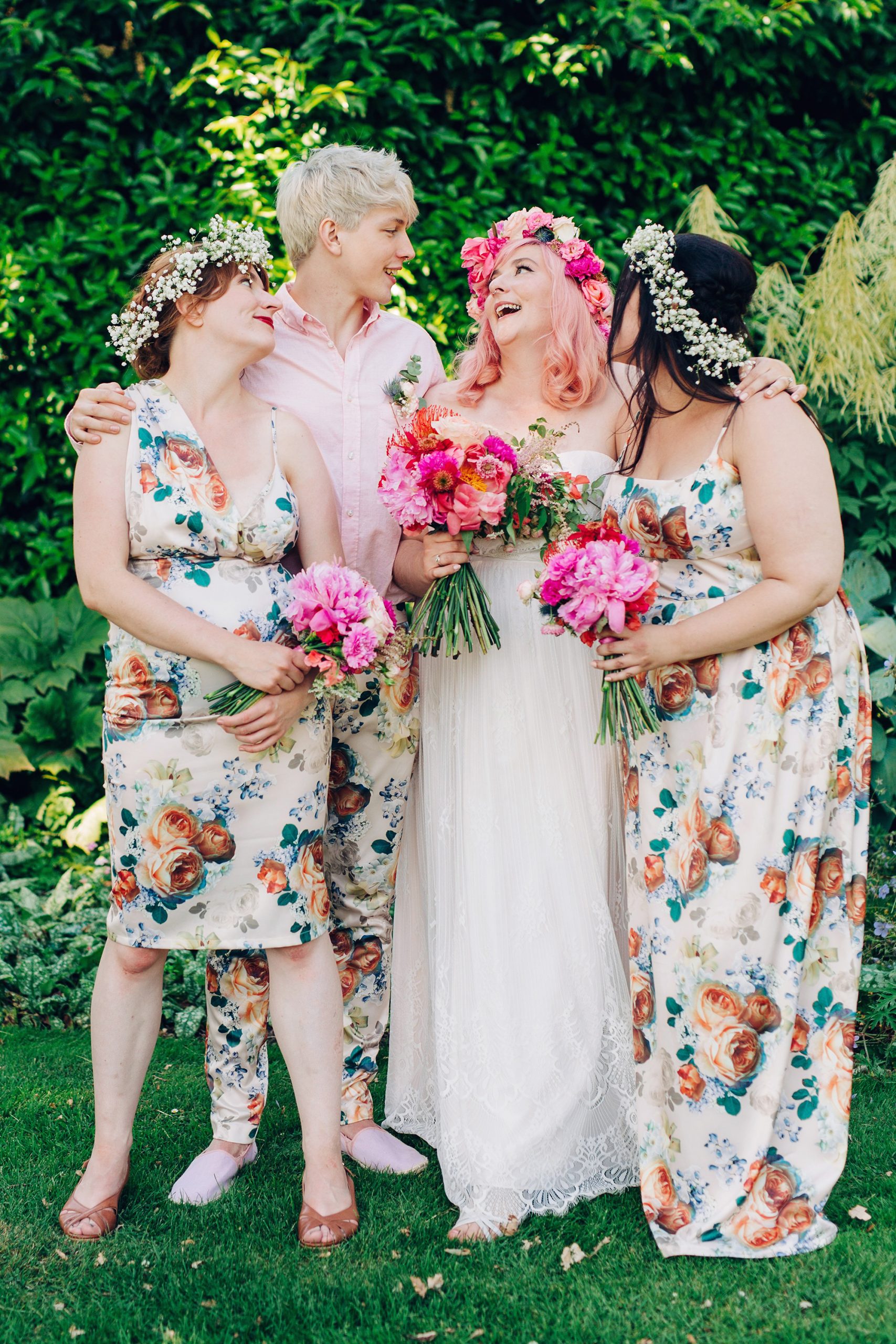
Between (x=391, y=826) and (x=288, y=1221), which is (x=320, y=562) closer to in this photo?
(x=391, y=826)

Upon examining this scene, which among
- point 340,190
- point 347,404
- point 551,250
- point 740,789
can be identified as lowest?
point 740,789

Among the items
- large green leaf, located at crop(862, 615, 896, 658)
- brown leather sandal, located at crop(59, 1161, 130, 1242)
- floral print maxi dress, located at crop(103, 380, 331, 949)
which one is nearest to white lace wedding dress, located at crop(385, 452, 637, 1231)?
floral print maxi dress, located at crop(103, 380, 331, 949)

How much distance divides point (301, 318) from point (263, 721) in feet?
3.94

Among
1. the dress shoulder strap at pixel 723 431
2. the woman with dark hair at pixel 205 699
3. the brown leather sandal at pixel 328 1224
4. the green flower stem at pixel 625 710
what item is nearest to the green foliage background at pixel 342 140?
the woman with dark hair at pixel 205 699

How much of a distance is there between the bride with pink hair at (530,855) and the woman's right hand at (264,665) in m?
0.47

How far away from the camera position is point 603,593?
2604 mm

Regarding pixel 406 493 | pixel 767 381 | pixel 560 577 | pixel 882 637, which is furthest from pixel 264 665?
pixel 882 637

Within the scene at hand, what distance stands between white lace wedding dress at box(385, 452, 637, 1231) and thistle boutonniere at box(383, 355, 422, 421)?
1.38 feet

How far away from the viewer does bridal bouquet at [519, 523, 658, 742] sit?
260 cm

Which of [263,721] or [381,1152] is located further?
[381,1152]

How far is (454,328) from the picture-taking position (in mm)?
5203

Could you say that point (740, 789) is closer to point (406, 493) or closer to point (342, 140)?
point (406, 493)

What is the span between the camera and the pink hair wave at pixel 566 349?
10.6 ft

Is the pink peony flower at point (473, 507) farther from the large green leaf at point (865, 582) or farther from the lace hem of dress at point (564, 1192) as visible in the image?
the large green leaf at point (865, 582)
